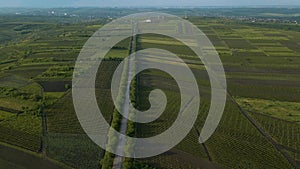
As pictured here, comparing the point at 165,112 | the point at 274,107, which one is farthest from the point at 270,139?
the point at 165,112

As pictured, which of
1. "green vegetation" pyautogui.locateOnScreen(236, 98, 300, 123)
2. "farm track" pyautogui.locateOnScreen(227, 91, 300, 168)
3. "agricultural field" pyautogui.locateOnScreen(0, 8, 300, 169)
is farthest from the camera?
"green vegetation" pyautogui.locateOnScreen(236, 98, 300, 123)

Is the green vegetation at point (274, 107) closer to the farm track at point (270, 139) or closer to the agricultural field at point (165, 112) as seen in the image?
the agricultural field at point (165, 112)

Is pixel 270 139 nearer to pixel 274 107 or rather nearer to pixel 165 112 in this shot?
pixel 274 107

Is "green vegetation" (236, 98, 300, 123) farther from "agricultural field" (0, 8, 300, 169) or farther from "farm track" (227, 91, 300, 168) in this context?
"farm track" (227, 91, 300, 168)

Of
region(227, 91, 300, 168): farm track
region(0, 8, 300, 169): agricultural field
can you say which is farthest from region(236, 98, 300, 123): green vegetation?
region(227, 91, 300, 168): farm track

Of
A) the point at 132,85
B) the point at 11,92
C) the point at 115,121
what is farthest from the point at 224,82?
the point at 11,92

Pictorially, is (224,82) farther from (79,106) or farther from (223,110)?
(79,106)

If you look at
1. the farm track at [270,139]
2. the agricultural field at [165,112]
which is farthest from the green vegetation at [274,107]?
the farm track at [270,139]

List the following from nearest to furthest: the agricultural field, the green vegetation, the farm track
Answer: the farm track < the agricultural field < the green vegetation
